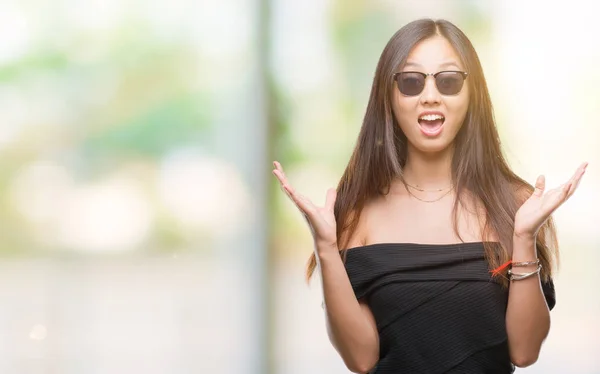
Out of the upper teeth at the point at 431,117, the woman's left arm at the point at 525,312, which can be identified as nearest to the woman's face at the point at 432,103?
the upper teeth at the point at 431,117

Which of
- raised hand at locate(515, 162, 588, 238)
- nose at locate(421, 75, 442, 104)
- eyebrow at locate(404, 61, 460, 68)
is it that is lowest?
raised hand at locate(515, 162, 588, 238)

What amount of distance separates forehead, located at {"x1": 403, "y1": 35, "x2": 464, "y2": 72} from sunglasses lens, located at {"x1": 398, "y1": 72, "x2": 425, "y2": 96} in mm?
18

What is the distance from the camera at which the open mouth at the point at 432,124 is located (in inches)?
88.5

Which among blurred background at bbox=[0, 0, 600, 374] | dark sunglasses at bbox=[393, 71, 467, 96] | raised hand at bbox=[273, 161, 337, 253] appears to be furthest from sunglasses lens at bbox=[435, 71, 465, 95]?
blurred background at bbox=[0, 0, 600, 374]

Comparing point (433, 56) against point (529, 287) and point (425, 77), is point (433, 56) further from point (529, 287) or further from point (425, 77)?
point (529, 287)

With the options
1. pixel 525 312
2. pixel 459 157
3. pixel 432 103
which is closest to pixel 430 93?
pixel 432 103

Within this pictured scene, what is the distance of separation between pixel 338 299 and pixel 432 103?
0.47 m

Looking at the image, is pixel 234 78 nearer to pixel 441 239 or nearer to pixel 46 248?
pixel 46 248

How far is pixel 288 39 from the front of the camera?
14.6 ft

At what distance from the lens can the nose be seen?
7.35ft

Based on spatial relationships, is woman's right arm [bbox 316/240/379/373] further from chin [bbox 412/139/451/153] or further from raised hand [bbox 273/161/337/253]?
chin [bbox 412/139/451/153]

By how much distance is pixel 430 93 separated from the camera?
2242mm

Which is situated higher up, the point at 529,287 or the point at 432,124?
the point at 432,124

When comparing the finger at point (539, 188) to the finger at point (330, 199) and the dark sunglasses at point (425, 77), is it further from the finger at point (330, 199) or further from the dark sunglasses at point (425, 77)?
the finger at point (330, 199)
